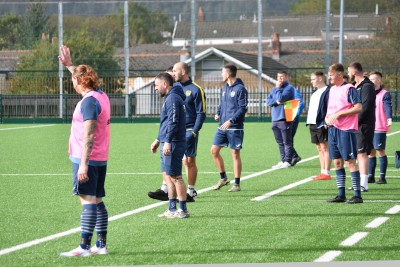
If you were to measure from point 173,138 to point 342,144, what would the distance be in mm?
2694

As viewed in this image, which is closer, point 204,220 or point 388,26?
point 204,220

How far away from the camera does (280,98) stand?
20.8m

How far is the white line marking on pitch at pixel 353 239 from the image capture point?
31.7 ft

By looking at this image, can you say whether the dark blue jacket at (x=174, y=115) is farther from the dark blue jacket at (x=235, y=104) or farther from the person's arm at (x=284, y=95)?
the person's arm at (x=284, y=95)

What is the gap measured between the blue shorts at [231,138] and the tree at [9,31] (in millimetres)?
34888

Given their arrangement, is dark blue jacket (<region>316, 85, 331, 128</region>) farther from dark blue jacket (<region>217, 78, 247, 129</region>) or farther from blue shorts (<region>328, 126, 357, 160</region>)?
dark blue jacket (<region>217, 78, 247, 129</region>)

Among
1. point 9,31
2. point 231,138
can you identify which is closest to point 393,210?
point 231,138

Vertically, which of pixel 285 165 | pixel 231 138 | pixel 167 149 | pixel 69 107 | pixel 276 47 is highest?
pixel 276 47

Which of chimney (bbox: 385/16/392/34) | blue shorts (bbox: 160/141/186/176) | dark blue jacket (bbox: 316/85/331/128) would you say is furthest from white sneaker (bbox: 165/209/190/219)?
chimney (bbox: 385/16/392/34)

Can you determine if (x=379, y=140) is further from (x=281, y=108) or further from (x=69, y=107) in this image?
(x=69, y=107)

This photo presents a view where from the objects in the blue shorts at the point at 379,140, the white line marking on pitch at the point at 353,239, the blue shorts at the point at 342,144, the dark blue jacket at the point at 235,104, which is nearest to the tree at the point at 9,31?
the dark blue jacket at the point at 235,104

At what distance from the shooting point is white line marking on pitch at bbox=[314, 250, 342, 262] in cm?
874

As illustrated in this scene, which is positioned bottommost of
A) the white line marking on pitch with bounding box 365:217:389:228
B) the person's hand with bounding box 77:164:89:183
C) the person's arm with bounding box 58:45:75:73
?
the white line marking on pitch with bounding box 365:217:389:228

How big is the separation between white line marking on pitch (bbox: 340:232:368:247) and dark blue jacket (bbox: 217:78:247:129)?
17.5ft
